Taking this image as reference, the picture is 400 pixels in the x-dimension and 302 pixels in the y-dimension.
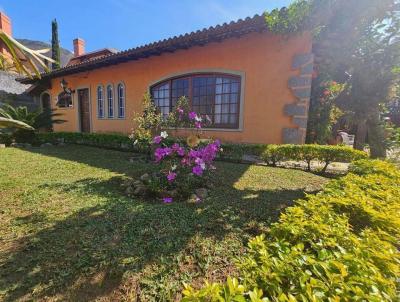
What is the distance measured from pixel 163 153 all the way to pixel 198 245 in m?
1.92

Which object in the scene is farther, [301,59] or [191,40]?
[191,40]

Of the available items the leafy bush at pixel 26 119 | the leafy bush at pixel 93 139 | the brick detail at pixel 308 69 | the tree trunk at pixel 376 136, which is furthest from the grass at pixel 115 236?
the leafy bush at pixel 26 119

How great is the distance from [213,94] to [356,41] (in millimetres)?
5227

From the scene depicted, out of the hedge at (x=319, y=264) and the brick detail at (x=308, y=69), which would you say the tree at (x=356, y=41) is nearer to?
the brick detail at (x=308, y=69)

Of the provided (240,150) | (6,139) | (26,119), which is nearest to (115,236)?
(240,150)

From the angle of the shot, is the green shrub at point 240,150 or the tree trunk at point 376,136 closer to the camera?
the tree trunk at point 376,136

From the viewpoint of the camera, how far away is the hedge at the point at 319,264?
0.97 meters

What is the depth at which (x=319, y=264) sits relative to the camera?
112cm

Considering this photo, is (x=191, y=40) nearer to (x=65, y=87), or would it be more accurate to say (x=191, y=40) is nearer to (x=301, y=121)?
(x=301, y=121)

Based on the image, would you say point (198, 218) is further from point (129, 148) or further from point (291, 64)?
point (129, 148)

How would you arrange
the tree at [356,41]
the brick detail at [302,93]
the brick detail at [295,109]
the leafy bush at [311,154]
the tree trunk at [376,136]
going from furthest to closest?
the brick detail at [295,109]
the brick detail at [302,93]
the leafy bush at [311,154]
the tree trunk at [376,136]
the tree at [356,41]

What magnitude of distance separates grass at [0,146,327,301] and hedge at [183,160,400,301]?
0.85m

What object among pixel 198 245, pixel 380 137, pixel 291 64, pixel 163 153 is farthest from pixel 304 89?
pixel 198 245

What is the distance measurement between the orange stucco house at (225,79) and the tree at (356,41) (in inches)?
45.0
